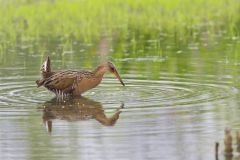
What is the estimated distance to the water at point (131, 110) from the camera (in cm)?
850

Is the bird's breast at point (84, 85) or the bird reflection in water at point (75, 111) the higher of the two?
the bird's breast at point (84, 85)

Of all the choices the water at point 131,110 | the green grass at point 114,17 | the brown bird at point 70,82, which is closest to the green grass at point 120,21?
the green grass at point 114,17

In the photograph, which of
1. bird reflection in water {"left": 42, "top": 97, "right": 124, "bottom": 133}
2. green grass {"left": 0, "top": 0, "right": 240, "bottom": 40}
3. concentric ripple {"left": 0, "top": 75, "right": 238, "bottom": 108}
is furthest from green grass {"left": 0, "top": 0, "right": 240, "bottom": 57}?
bird reflection in water {"left": 42, "top": 97, "right": 124, "bottom": 133}

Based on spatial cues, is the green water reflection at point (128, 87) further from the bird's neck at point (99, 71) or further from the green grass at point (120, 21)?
the bird's neck at point (99, 71)

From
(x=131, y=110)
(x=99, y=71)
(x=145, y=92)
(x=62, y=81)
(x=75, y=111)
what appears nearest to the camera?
(x=131, y=110)

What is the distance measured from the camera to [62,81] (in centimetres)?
1224

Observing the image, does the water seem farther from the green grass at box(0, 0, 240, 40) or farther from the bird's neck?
the green grass at box(0, 0, 240, 40)

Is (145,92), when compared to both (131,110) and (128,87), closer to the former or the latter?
(128,87)

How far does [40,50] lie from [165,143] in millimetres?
9330

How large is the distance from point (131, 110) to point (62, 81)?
1.88 m

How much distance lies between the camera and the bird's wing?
40.0ft

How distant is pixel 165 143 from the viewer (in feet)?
28.2

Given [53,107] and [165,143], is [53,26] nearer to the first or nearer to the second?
[53,107]

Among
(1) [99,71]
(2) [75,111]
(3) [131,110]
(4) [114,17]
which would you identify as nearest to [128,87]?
(1) [99,71]
